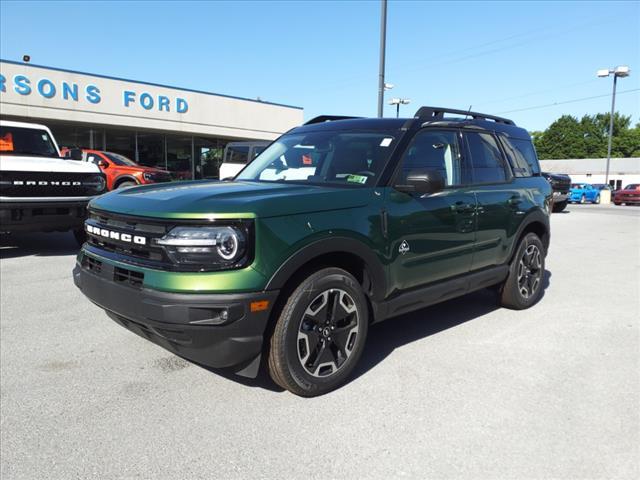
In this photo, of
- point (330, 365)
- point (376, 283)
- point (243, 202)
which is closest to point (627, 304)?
point (376, 283)

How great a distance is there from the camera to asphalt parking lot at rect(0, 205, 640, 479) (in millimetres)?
2459

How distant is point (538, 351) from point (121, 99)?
74.8ft

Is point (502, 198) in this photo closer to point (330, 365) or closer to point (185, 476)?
point (330, 365)

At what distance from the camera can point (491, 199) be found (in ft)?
14.5

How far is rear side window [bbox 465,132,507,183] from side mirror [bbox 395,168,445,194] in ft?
3.40

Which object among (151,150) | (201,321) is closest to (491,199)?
(201,321)

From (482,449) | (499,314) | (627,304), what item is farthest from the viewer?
(627,304)

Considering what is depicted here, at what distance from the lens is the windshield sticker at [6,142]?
7852mm

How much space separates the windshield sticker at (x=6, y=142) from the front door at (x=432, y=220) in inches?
278

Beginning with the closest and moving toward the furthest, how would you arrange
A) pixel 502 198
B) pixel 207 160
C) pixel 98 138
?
pixel 502 198 < pixel 98 138 < pixel 207 160

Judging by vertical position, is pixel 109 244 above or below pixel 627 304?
above

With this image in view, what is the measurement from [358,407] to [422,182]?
1.53 m

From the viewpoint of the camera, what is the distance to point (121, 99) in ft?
74.3

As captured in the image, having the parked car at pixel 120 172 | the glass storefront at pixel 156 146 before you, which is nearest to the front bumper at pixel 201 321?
the parked car at pixel 120 172
